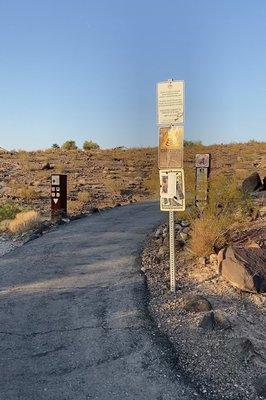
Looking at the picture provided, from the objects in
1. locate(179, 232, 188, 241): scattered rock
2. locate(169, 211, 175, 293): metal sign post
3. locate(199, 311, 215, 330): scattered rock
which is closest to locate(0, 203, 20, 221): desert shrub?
locate(179, 232, 188, 241): scattered rock

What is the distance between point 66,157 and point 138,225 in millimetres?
22394

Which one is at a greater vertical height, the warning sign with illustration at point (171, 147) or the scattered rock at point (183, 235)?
the warning sign with illustration at point (171, 147)

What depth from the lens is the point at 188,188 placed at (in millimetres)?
11242

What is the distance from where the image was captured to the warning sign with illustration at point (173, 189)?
728 centimetres

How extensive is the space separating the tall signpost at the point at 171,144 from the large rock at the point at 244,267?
87cm

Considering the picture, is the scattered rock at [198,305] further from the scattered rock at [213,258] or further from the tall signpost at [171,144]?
the scattered rock at [213,258]

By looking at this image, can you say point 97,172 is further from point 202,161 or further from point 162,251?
point 162,251

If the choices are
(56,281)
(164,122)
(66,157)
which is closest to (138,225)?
(56,281)

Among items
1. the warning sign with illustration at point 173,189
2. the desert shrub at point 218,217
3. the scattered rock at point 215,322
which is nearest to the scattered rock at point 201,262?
the desert shrub at point 218,217

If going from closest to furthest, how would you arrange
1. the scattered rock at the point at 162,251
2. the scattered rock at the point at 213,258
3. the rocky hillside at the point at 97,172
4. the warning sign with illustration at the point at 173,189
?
the warning sign with illustration at the point at 173,189 → the scattered rock at the point at 213,258 → the scattered rock at the point at 162,251 → the rocky hillside at the point at 97,172

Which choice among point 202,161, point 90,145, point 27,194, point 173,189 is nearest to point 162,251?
point 173,189

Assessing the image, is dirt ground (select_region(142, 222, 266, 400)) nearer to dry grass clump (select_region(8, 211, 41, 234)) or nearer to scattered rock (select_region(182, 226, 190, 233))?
scattered rock (select_region(182, 226, 190, 233))

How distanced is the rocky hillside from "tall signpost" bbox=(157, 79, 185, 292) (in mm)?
4581

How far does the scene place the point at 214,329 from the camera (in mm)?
6121
